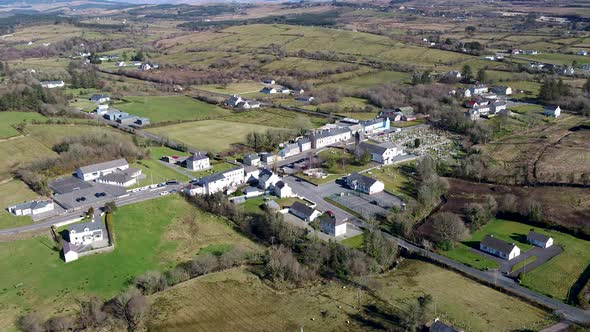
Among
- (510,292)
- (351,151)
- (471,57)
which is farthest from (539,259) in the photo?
(471,57)

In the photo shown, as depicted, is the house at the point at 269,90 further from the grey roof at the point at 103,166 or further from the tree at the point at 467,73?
the grey roof at the point at 103,166

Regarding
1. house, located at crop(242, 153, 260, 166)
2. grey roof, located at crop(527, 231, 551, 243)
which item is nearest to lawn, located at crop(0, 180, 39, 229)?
house, located at crop(242, 153, 260, 166)

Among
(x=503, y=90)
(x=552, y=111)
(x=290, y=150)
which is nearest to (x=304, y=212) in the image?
(x=290, y=150)

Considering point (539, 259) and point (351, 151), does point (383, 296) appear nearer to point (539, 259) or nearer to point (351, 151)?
point (539, 259)

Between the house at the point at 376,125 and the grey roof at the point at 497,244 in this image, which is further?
the house at the point at 376,125

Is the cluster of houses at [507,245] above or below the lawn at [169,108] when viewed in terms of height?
below

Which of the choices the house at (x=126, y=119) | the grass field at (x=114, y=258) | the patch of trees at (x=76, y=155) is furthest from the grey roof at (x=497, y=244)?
the house at (x=126, y=119)

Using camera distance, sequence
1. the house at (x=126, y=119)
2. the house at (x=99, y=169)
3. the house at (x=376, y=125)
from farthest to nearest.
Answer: the house at (x=126, y=119) → the house at (x=376, y=125) → the house at (x=99, y=169)

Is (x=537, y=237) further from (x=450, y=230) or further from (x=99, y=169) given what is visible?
(x=99, y=169)
